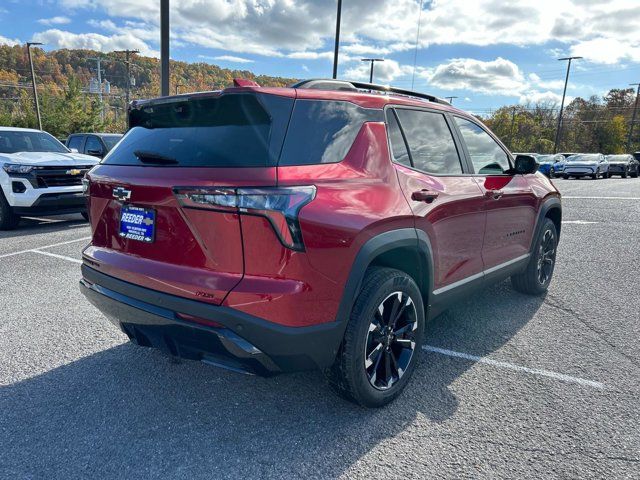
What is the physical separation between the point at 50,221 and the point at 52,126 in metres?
44.5

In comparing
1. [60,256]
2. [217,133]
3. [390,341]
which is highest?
[217,133]

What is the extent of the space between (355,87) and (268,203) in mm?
1302

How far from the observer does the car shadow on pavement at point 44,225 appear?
7859 mm

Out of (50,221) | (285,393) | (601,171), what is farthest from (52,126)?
(285,393)

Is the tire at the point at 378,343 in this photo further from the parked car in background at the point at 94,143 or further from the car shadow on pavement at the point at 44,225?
the parked car in background at the point at 94,143

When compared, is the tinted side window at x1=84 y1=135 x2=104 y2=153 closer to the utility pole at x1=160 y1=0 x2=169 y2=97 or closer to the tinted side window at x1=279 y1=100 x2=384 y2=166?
the utility pole at x1=160 y1=0 x2=169 y2=97

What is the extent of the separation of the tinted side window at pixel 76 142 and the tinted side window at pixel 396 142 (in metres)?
12.1

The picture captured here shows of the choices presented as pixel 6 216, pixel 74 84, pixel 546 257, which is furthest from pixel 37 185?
pixel 74 84

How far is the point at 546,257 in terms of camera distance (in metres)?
4.88

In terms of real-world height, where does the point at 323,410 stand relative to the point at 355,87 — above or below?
below

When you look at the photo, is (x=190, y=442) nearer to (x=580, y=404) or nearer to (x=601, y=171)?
(x=580, y=404)

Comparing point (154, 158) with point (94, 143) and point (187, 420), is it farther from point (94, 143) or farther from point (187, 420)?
point (94, 143)

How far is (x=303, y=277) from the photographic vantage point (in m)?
2.12

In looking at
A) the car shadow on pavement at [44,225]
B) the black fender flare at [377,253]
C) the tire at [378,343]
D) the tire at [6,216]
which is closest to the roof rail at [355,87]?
the black fender flare at [377,253]
